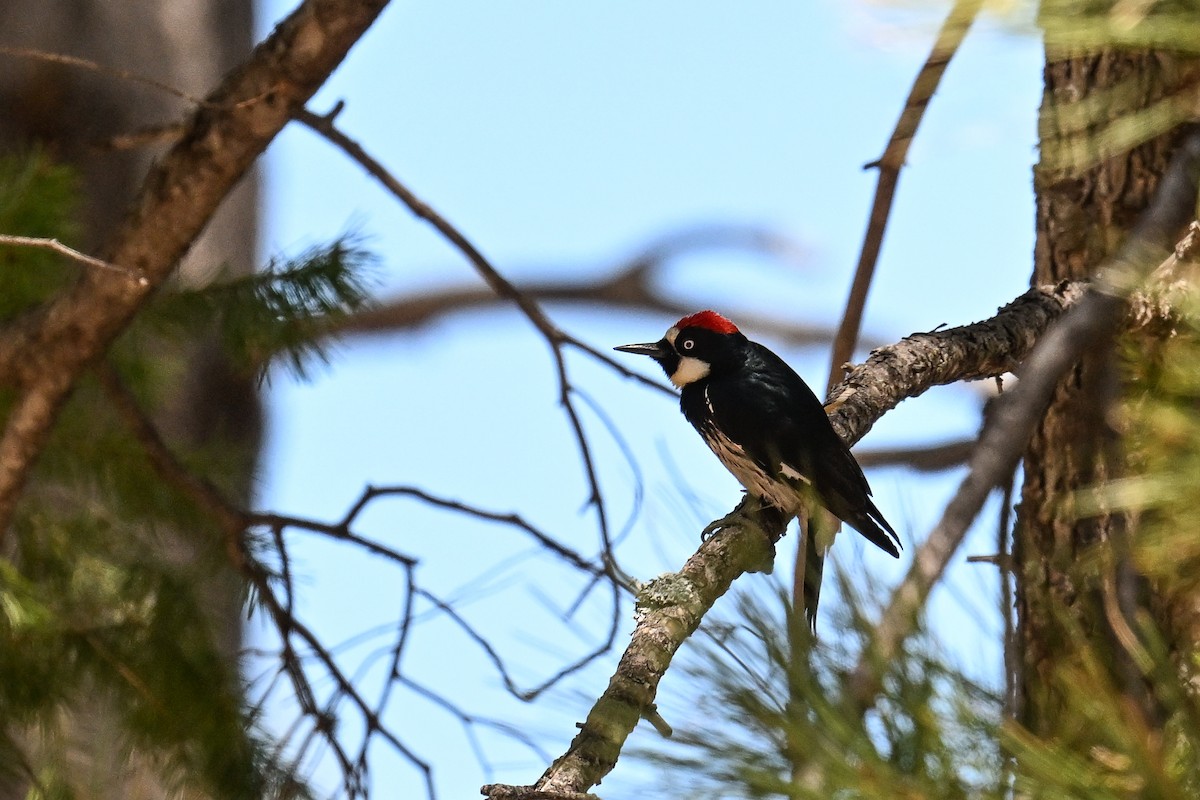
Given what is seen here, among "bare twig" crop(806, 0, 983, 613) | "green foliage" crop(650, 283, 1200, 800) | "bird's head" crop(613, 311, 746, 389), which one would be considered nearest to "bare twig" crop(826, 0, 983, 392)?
"bare twig" crop(806, 0, 983, 613)

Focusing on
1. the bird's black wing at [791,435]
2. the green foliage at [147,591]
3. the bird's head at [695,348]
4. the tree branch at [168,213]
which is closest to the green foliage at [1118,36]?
the bird's black wing at [791,435]

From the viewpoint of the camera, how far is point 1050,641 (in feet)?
7.72

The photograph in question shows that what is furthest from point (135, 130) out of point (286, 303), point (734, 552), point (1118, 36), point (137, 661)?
Result: point (1118, 36)

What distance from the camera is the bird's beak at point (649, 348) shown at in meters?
3.81

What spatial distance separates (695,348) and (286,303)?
1192 millimetres

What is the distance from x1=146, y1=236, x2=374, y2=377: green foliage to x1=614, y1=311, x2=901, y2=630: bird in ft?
2.92

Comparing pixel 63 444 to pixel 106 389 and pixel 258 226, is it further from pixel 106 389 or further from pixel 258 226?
pixel 258 226

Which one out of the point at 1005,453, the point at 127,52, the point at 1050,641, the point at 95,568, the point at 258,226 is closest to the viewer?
the point at 1005,453

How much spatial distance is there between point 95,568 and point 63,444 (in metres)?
0.37

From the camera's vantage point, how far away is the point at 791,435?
280cm

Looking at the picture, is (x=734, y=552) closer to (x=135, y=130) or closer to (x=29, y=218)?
(x=29, y=218)

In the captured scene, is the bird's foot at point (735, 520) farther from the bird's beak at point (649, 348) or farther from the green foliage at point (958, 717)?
the bird's beak at point (649, 348)

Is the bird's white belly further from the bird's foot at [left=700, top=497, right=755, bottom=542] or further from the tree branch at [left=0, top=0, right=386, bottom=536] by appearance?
the tree branch at [left=0, top=0, right=386, bottom=536]

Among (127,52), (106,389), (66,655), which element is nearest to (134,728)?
(66,655)
